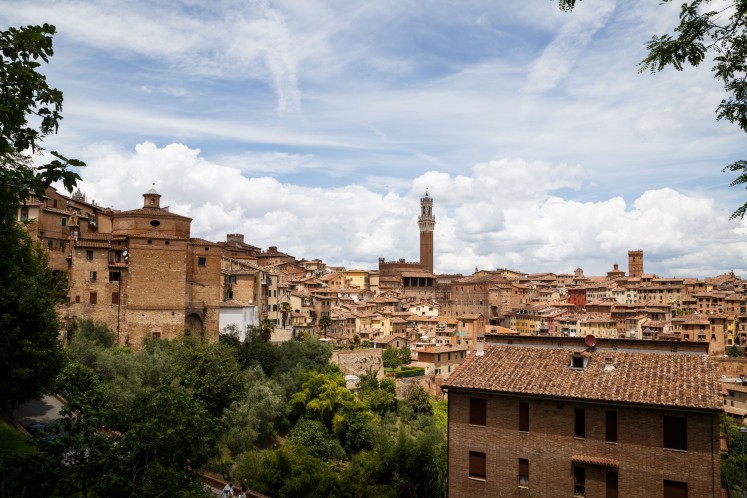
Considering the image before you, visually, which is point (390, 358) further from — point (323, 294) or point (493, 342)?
point (493, 342)

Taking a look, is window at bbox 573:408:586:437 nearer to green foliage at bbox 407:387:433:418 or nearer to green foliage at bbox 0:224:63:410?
green foliage at bbox 0:224:63:410

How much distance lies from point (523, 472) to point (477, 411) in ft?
6.80

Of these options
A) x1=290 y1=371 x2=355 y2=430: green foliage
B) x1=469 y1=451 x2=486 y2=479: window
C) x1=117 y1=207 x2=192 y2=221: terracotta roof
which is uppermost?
x1=117 y1=207 x2=192 y2=221: terracotta roof

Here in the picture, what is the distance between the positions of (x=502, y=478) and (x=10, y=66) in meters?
15.5

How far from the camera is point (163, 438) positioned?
10.7 meters

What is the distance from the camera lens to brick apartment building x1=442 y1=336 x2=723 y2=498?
15586 millimetres

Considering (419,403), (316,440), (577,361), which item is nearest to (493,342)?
(577,361)

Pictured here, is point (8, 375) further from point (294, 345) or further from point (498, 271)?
point (498, 271)

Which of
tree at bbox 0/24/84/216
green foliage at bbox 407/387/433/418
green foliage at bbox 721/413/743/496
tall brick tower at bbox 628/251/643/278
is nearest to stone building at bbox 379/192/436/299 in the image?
tall brick tower at bbox 628/251/643/278

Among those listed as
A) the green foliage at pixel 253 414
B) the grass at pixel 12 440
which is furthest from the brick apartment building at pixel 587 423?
the green foliage at pixel 253 414

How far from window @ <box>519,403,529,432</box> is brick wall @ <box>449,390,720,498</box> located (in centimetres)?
10

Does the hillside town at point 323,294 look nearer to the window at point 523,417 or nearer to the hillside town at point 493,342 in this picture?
the hillside town at point 493,342

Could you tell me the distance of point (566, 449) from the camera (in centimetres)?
1691

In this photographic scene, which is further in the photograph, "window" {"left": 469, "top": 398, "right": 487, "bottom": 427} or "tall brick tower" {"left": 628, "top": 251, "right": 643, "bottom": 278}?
"tall brick tower" {"left": 628, "top": 251, "right": 643, "bottom": 278}
